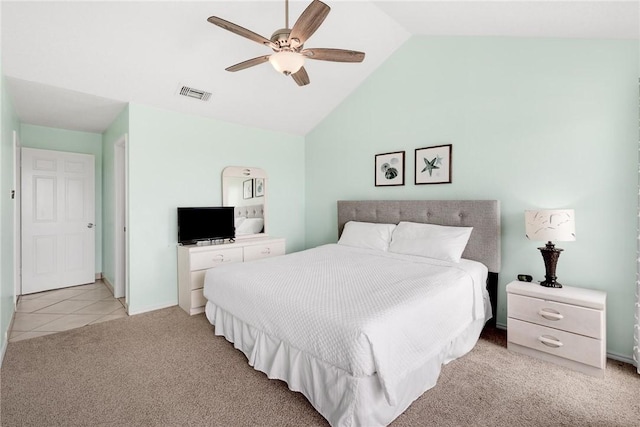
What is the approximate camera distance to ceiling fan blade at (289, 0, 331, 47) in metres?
1.75

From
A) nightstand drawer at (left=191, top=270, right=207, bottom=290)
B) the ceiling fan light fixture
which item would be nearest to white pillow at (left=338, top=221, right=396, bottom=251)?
nightstand drawer at (left=191, top=270, right=207, bottom=290)

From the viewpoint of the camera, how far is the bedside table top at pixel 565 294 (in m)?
2.13

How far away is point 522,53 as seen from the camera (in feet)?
9.11

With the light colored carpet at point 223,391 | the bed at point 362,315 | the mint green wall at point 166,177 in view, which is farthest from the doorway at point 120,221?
the bed at point 362,315

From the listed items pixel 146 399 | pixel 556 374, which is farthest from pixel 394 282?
pixel 146 399

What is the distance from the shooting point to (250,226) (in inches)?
169

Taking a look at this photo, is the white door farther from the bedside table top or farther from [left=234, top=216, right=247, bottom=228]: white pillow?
the bedside table top

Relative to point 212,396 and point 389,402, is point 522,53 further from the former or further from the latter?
point 212,396

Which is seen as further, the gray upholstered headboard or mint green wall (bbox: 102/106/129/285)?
mint green wall (bbox: 102/106/129/285)

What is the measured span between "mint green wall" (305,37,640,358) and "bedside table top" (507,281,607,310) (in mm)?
240

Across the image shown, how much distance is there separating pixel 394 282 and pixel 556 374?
4.35ft

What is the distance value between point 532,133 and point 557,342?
1.78 m

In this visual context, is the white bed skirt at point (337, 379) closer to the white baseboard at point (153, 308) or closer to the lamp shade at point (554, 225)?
the lamp shade at point (554, 225)

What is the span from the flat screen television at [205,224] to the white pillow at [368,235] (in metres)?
1.51
